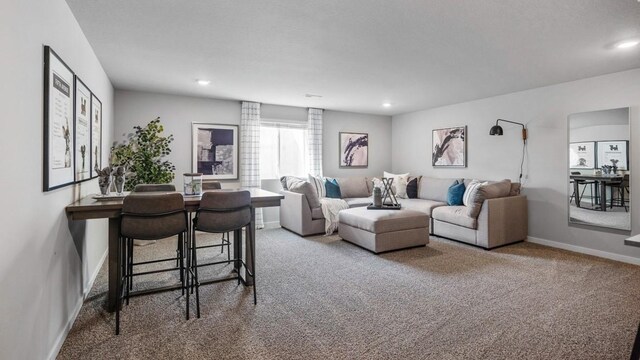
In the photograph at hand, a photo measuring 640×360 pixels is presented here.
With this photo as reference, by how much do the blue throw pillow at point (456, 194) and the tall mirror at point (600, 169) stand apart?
136cm

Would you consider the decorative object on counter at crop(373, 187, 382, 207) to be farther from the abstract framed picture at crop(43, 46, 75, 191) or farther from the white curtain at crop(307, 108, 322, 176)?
the abstract framed picture at crop(43, 46, 75, 191)

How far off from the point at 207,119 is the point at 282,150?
4.78 feet

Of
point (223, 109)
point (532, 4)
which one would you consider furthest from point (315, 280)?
point (223, 109)

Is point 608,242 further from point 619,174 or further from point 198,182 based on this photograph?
point 198,182

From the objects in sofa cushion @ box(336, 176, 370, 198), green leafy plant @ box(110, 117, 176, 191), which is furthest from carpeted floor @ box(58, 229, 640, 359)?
sofa cushion @ box(336, 176, 370, 198)

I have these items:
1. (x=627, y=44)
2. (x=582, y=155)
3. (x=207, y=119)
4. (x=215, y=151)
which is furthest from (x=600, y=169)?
(x=207, y=119)

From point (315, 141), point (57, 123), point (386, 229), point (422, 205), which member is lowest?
point (386, 229)

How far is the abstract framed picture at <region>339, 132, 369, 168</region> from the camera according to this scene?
6711mm

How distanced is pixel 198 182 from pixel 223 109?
2828 mm

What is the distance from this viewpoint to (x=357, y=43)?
2932 mm

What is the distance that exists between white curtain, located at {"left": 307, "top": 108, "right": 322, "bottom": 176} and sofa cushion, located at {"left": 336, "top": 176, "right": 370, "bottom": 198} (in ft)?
1.64

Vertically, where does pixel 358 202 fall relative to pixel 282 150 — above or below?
below

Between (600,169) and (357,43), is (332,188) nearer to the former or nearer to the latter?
(357,43)

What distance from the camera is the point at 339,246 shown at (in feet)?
14.6
